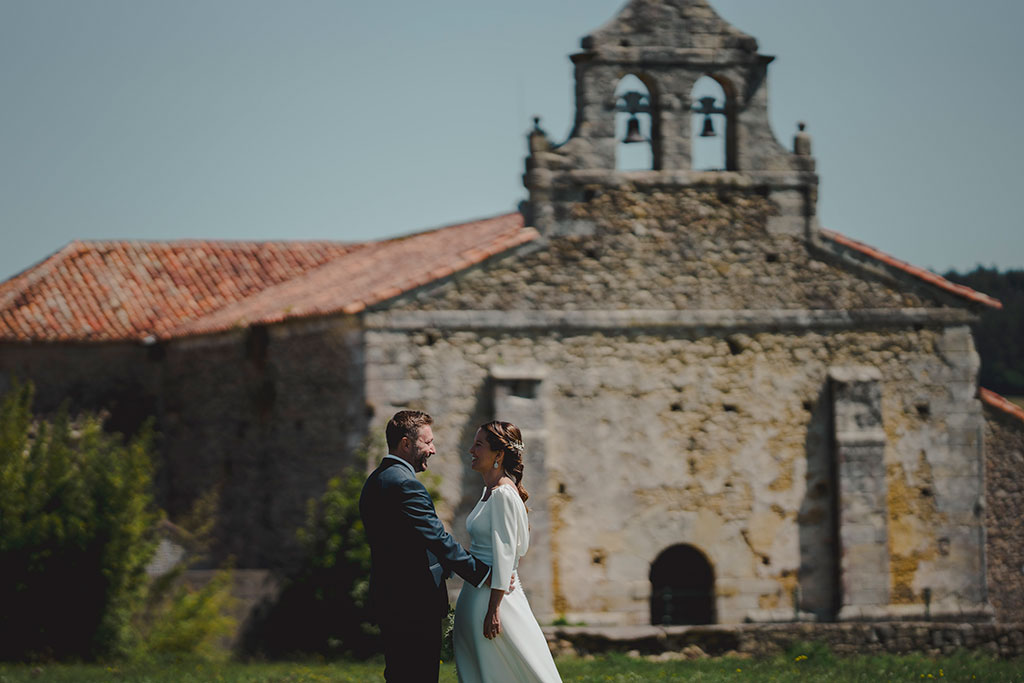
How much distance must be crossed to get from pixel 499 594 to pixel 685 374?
9304 millimetres

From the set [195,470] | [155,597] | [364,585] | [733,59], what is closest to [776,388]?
[733,59]

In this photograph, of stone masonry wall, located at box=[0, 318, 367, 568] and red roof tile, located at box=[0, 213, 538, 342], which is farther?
red roof tile, located at box=[0, 213, 538, 342]

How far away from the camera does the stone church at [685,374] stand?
50.2ft

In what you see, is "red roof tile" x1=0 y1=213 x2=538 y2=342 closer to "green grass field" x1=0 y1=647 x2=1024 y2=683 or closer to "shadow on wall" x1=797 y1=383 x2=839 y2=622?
"shadow on wall" x1=797 y1=383 x2=839 y2=622

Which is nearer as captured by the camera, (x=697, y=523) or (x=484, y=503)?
(x=484, y=503)

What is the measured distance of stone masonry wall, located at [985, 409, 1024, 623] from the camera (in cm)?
1714

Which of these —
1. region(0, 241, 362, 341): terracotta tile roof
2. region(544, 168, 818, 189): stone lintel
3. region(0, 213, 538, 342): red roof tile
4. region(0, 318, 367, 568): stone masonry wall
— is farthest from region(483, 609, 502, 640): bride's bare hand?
region(0, 241, 362, 341): terracotta tile roof

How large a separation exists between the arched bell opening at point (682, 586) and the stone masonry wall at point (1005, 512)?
4.22 metres

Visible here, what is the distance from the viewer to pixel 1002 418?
675 inches

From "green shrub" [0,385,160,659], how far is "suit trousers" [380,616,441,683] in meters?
7.41

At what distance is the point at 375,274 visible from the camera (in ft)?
58.7

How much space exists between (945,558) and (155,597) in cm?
963

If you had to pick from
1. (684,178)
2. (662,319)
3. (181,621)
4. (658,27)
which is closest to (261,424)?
(181,621)

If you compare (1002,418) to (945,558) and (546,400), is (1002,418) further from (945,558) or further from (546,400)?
(546,400)
